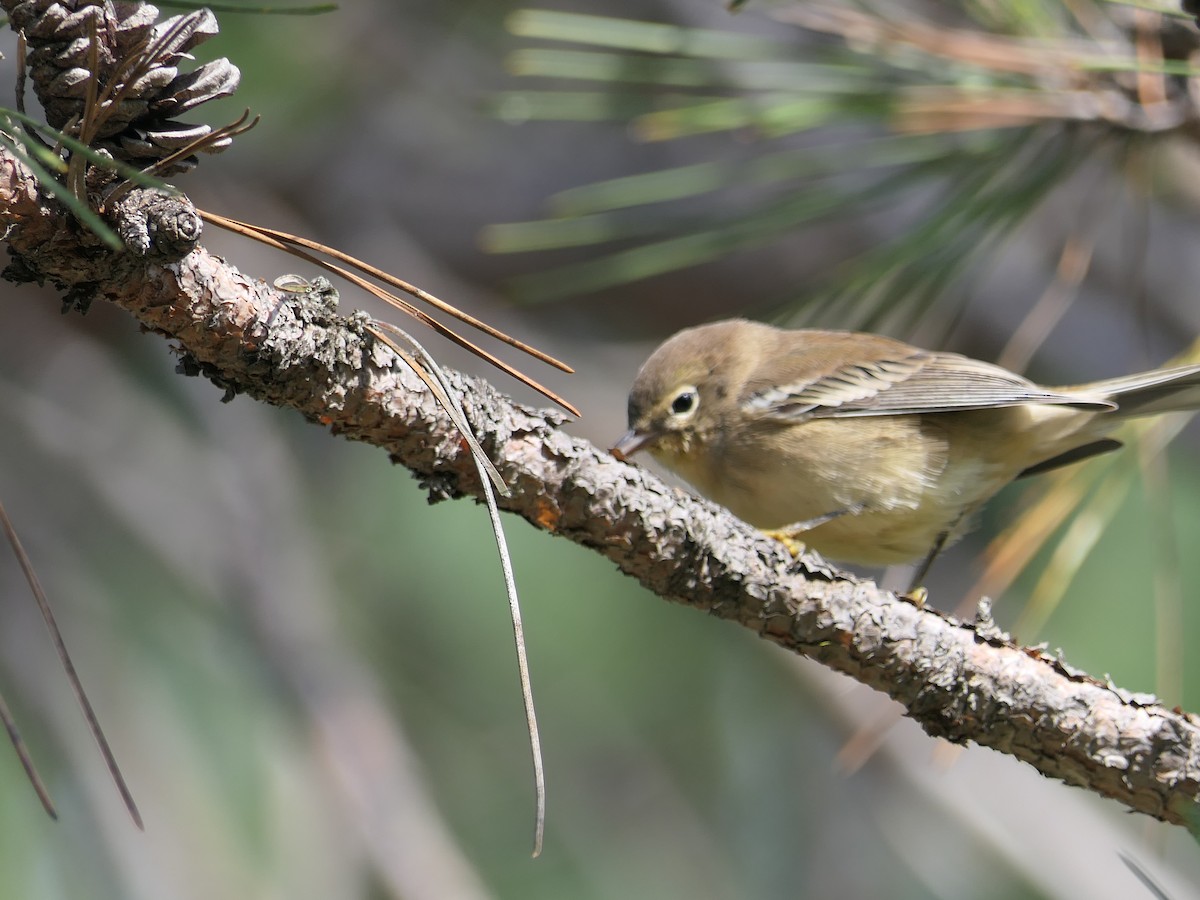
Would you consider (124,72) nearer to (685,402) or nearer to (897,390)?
(685,402)

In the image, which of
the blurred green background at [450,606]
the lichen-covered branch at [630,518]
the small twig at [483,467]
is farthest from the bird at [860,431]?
the small twig at [483,467]

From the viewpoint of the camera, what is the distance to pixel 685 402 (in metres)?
3.20

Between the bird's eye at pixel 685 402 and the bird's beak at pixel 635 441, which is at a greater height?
the bird's eye at pixel 685 402

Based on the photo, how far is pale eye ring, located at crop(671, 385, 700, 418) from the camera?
3.19m

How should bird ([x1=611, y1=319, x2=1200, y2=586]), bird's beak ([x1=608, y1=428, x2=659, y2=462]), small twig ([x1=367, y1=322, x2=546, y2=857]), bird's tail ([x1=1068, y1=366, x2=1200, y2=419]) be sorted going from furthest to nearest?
bird's beak ([x1=608, y1=428, x2=659, y2=462])
bird ([x1=611, y1=319, x2=1200, y2=586])
bird's tail ([x1=1068, y1=366, x2=1200, y2=419])
small twig ([x1=367, y1=322, x2=546, y2=857])

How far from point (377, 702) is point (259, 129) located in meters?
2.21

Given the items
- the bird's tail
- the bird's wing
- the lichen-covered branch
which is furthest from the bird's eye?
the lichen-covered branch

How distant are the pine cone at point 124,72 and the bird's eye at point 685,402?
2012 millimetres

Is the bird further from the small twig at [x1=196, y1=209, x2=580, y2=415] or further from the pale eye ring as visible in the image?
the small twig at [x1=196, y1=209, x2=580, y2=415]

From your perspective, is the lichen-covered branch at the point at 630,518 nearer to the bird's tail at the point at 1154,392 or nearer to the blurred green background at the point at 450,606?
the bird's tail at the point at 1154,392

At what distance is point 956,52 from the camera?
7.84 feet

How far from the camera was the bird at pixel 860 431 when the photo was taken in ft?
9.57

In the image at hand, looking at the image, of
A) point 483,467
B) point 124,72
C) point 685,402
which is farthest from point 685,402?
point 124,72

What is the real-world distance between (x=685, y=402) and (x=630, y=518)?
1.54m
